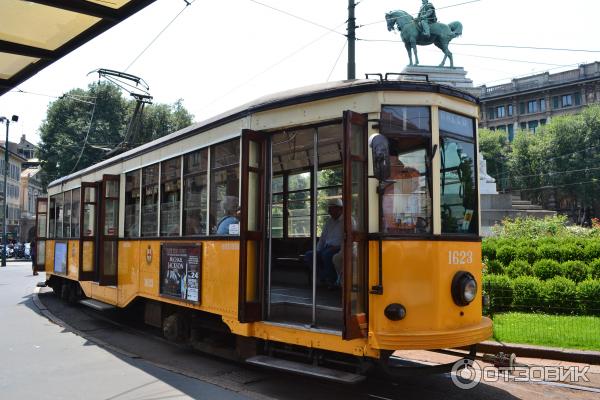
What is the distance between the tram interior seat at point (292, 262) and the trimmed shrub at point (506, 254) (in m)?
5.34

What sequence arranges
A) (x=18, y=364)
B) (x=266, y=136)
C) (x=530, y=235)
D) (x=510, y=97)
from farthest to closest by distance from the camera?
1. (x=510, y=97)
2. (x=530, y=235)
3. (x=18, y=364)
4. (x=266, y=136)

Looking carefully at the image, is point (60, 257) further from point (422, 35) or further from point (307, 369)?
point (422, 35)

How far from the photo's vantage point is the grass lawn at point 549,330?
24.5ft

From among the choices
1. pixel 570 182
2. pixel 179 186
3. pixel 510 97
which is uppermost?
pixel 510 97

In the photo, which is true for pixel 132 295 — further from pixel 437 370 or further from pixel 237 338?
pixel 437 370

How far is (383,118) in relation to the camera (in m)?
5.07

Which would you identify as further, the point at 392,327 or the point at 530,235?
the point at 530,235

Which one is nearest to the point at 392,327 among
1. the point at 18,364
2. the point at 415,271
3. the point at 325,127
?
the point at 415,271

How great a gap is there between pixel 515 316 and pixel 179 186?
241 inches

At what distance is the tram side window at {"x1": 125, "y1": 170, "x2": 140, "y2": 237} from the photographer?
8742 mm

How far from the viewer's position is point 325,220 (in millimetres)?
6949

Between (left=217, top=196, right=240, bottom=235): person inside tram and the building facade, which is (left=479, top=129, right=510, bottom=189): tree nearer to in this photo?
the building facade

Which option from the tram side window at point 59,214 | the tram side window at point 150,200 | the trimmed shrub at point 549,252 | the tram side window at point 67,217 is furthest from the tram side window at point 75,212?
the trimmed shrub at point 549,252

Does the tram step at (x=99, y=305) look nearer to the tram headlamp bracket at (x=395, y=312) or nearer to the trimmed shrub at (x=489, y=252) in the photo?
the tram headlamp bracket at (x=395, y=312)
